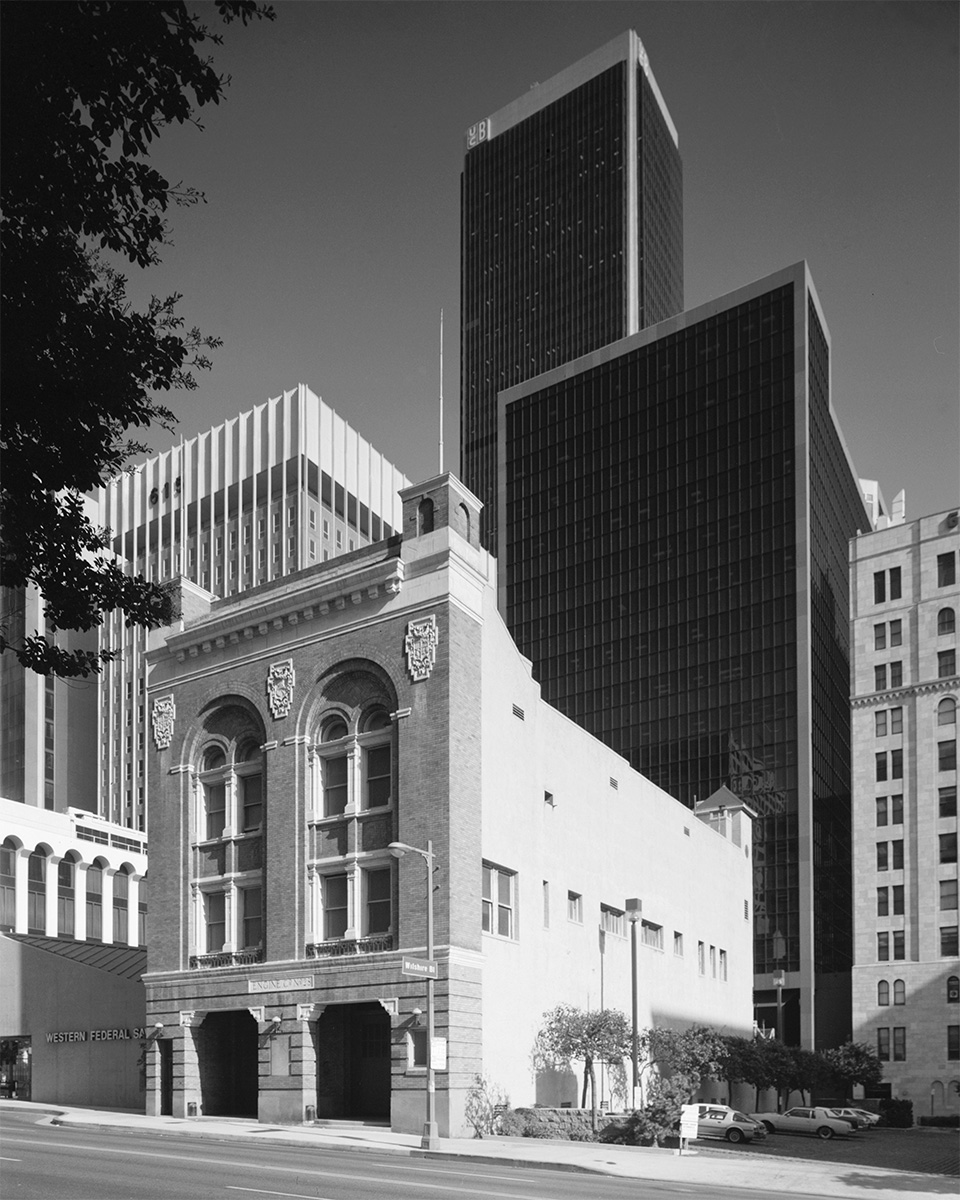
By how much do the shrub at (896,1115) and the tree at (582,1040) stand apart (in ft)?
137

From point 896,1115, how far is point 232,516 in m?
100

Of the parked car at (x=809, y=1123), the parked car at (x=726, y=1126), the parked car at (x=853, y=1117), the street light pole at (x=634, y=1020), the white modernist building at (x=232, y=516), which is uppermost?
the white modernist building at (x=232, y=516)

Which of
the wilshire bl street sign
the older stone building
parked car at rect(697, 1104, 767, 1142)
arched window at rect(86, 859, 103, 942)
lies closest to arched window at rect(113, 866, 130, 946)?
arched window at rect(86, 859, 103, 942)

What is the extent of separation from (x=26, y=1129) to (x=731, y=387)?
12697 centimetres

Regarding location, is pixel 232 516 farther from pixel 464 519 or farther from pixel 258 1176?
pixel 258 1176

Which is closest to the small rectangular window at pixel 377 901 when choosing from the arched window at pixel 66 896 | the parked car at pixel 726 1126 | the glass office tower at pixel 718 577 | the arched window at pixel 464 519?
the arched window at pixel 464 519

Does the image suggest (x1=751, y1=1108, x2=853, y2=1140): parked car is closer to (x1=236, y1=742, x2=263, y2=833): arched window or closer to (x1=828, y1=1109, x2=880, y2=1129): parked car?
(x1=828, y1=1109, x2=880, y2=1129): parked car

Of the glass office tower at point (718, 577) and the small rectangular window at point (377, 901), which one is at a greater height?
the glass office tower at point (718, 577)

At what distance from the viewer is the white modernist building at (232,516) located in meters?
155

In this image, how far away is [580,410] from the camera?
547 ft

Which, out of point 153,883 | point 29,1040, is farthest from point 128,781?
point 153,883

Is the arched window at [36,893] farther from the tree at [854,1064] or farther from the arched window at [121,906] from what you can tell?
the tree at [854,1064]

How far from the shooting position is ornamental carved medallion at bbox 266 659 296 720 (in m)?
53.2

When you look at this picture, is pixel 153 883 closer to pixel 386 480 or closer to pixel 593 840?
pixel 593 840
